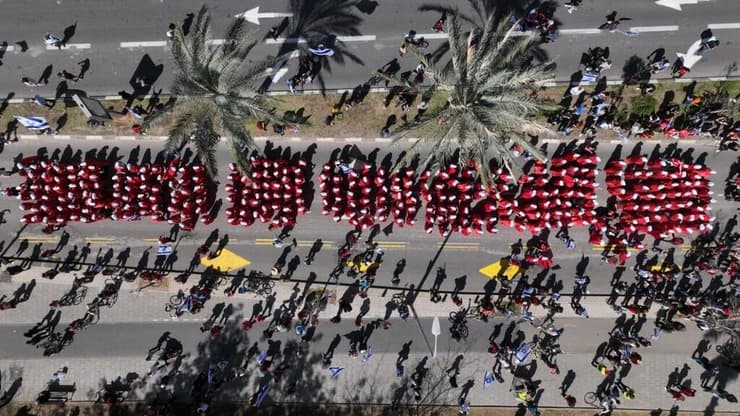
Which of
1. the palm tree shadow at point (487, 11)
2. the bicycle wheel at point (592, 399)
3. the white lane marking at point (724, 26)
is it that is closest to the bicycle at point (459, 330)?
the bicycle wheel at point (592, 399)

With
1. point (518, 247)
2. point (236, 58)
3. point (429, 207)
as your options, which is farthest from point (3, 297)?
point (518, 247)

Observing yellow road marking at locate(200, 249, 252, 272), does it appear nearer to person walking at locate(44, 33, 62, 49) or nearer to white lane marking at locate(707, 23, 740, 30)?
person walking at locate(44, 33, 62, 49)

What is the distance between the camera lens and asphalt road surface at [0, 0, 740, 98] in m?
26.1

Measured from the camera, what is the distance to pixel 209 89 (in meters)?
21.0

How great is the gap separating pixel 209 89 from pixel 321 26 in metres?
9.23

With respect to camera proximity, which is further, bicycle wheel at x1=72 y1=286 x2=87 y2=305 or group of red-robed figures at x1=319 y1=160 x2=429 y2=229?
bicycle wheel at x1=72 y1=286 x2=87 y2=305

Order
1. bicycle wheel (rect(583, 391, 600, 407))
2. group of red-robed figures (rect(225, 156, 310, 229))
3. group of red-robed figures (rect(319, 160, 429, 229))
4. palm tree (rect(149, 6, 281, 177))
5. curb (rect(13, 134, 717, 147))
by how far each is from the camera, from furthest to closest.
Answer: bicycle wheel (rect(583, 391, 600, 407)) < curb (rect(13, 134, 717, 147)) < group of red-robed figures (rect(225, 156, 310, 229)) < group of red-robed figures (rect(319, 160, 429, 229)) < palm tree (rect(149, 6, 281, 177))

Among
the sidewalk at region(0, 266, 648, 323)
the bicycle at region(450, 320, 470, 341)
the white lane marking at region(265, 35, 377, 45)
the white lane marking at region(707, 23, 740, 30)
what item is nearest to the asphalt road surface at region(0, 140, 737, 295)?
the sidewalk at region(0, 266, 648, 323)

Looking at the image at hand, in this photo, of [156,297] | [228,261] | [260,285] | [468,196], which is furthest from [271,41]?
[156,297]

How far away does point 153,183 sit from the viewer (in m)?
26.4

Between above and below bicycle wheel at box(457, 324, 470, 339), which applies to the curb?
above

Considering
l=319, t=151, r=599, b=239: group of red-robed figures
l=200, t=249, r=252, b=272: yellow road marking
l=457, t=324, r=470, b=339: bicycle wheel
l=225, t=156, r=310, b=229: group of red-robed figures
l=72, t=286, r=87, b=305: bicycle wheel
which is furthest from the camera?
l=72, t=286, r=87, b=305: bicycle wheel

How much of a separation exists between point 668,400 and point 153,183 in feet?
111

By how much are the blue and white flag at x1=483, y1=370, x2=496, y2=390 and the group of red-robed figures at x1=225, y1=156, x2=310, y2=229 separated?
49.2 feet
